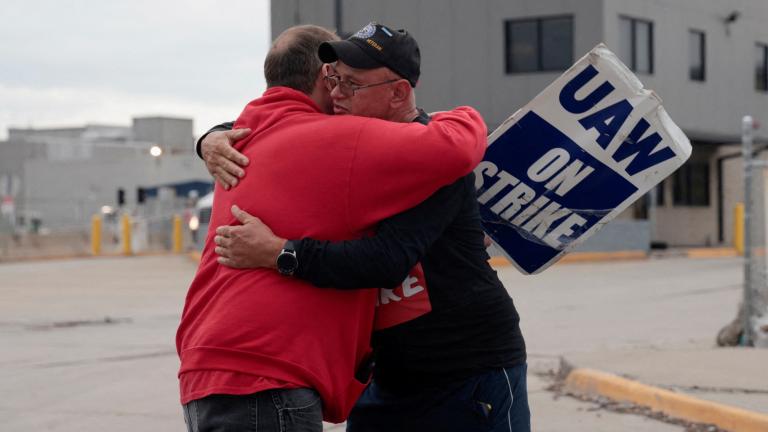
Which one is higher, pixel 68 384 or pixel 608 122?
pixel 608 122

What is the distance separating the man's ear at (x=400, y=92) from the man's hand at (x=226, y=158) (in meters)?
0.39

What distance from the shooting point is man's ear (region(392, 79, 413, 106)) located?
9.64 ft

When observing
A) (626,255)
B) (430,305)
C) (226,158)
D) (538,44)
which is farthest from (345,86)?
(538,44)

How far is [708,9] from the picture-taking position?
33531 millimetres

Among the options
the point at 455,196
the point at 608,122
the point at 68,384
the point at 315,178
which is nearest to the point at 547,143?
the point at 608,122

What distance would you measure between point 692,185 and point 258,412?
3379 centimetres

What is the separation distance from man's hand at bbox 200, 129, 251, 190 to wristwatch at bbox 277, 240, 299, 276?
26 centimetres

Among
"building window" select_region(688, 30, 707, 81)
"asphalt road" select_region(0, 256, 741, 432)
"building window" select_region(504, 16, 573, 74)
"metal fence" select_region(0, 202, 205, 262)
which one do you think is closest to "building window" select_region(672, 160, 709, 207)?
"building window" select_region(688, 30, 707, 81)

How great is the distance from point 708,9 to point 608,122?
32169 mm

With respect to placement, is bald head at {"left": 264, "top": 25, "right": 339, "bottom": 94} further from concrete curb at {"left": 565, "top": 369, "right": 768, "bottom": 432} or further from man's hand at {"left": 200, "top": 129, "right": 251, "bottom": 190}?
concrete curb at {"left": 565, "top": 369, "right": 768, "bottom": 432}

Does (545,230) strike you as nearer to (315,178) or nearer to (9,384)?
(315,178)

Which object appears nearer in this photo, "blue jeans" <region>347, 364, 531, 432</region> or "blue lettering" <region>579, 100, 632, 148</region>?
"blue jeans" <region>347, 364, 531, 432</region>

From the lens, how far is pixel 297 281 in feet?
8.85

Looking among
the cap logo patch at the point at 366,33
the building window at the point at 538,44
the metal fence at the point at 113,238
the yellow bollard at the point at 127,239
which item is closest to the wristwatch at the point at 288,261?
the cap logo patch at the point at 366,33
